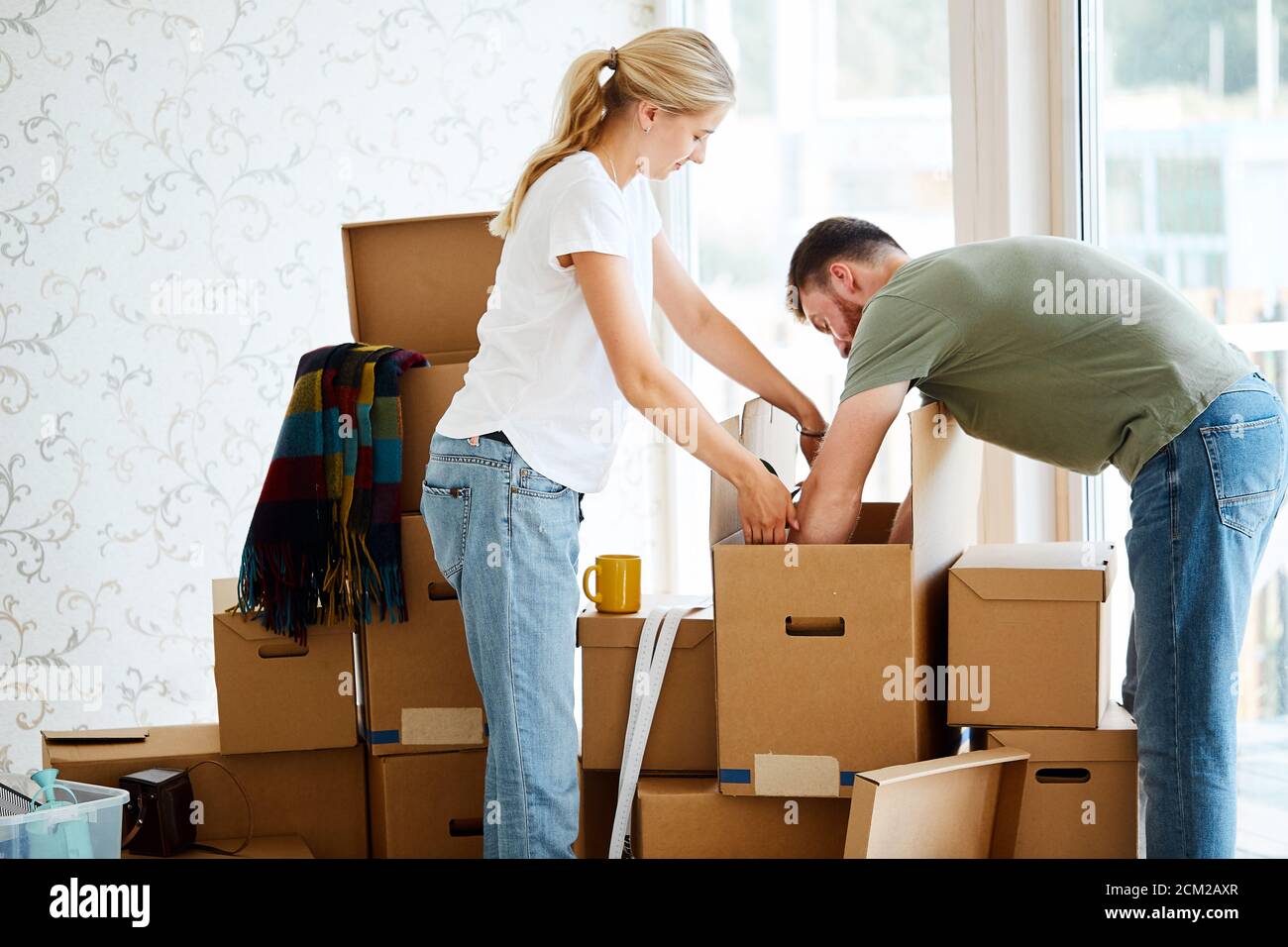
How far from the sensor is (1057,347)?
59.4 inches

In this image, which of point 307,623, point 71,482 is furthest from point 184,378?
point 307,623

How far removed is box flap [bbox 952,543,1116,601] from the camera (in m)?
1.53

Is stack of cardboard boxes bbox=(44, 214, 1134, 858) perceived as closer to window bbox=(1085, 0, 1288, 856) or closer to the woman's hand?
the woman's hand

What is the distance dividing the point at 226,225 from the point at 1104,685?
224cm

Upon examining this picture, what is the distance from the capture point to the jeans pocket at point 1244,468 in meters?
1.41

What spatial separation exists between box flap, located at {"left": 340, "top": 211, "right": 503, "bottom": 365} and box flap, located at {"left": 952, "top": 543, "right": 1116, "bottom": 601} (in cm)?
108

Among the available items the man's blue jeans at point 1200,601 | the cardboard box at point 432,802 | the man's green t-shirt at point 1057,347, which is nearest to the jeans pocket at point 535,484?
the man's green t-shirt at point 1057,347

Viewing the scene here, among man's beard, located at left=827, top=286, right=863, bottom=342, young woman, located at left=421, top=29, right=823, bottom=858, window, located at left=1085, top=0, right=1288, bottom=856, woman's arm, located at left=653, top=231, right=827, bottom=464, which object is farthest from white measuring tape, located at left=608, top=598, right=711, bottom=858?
window, located at left=1085, top=0, right=1288, bottom=856

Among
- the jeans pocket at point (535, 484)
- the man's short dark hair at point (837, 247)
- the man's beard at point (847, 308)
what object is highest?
the man's short dark hair at point (837, 247)

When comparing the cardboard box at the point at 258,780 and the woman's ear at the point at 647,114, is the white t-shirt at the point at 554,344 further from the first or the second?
the cardboard box at the point at 258,780

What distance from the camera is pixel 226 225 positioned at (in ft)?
9.17

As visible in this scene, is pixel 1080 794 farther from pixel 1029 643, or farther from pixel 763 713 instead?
pixel 763 713

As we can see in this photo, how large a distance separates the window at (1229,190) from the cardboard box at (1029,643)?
0.49 m
